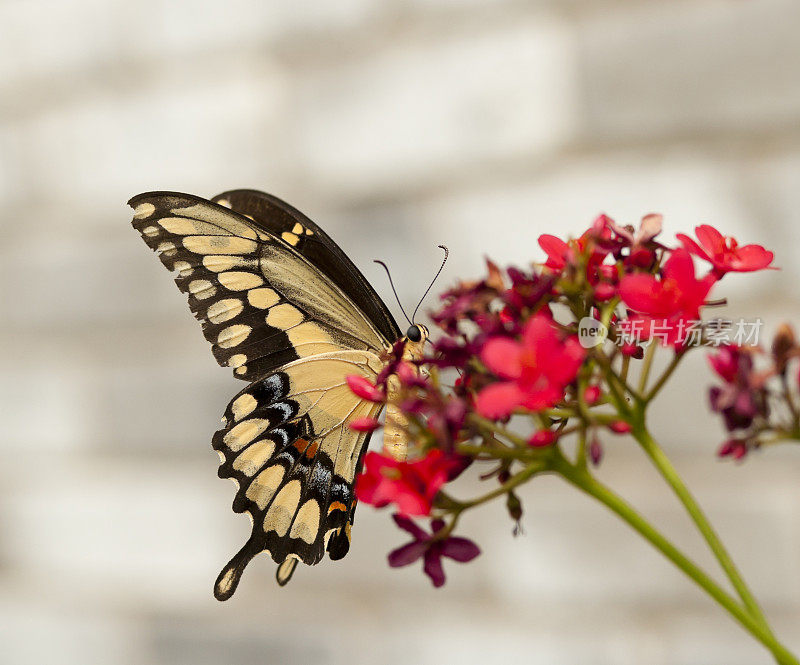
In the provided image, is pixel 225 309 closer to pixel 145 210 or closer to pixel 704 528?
pixel 145 210

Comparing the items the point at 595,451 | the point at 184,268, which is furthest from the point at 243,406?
the point at 595,451

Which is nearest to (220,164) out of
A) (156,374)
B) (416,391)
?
(156,374)

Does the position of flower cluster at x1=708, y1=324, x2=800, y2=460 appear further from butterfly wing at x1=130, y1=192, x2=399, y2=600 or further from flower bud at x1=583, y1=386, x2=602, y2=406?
butterfly wing at x1=130, y1=192, x2=399, y2=600

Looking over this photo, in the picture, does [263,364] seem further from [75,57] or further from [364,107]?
[75,57]

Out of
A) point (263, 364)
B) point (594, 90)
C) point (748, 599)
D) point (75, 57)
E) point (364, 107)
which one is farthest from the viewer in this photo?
point (75, 57)

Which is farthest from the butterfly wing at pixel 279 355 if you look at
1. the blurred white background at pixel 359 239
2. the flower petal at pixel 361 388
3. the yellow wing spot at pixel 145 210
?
the blurred white background at pixel 359 239
